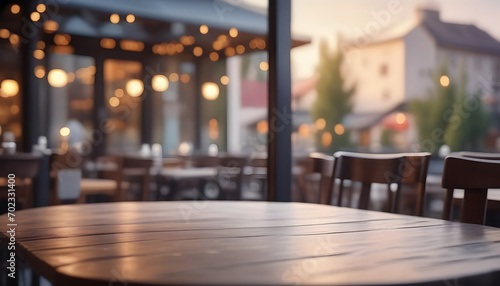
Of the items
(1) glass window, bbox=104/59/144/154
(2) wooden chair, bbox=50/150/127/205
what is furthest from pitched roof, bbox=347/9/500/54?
(2) wooden chair, bbox=50/150/127/205

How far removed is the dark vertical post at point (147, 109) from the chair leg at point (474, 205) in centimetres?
784

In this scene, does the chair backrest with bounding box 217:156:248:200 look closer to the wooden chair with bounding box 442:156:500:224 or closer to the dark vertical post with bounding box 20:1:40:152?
the dark vertical post with bounding box 20:1:40:152

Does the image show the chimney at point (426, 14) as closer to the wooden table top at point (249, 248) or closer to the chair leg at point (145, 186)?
the chair leg at point (145, 186)

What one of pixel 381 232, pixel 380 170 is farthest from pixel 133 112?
pixel 381 232

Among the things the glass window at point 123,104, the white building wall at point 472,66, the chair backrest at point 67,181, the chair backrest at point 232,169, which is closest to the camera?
the chair backrest at point 67,181

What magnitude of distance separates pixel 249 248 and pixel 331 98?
445 inches

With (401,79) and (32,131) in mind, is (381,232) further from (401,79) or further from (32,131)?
(401,79)

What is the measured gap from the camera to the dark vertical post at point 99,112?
27.3ft

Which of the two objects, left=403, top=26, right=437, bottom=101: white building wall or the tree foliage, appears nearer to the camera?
the tree foliage

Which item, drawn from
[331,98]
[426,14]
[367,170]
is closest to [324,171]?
[367,170]

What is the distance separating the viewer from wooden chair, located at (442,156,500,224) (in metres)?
1.38

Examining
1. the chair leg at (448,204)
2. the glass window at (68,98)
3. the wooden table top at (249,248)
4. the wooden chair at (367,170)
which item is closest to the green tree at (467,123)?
the glass window at (68,98)

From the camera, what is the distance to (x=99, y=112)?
831 cm

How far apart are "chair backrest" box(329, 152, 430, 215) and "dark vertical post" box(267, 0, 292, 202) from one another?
2.23 ft
